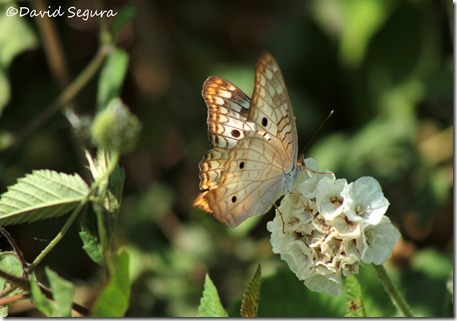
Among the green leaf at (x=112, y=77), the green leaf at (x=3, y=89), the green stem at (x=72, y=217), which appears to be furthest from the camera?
the green leaf at (x=3, y=89)

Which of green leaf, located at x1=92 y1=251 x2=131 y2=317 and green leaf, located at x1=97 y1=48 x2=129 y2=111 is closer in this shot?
green leaf, located at x1=92 y1=251 x2=131 y2=317

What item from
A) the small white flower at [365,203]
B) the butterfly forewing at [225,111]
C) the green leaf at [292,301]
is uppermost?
the butterfly forewing at [225,111]

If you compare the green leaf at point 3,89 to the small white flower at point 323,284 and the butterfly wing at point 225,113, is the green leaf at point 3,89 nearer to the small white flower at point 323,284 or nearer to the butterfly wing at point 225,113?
the butterfly wing at point 225,113

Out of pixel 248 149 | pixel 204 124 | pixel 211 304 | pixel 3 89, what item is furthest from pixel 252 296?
pixel 204 124

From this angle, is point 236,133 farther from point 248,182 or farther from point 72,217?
point 72,217

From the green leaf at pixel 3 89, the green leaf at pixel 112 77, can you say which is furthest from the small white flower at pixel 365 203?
the green leaf at pixel 3 89

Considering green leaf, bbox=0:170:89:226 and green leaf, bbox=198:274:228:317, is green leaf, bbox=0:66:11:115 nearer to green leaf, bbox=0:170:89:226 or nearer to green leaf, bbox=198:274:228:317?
green leaf, bbox=0:170:89:226

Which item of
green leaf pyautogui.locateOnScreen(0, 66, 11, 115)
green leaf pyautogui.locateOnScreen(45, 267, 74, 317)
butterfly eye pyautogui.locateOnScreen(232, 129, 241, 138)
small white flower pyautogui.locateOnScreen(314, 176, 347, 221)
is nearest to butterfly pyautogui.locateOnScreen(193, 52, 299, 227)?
butterfly eye pyautogui.locateOnScreen(232, 129, 241, 138)
